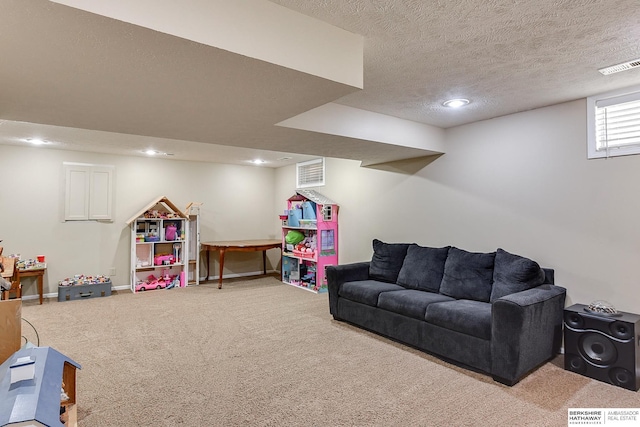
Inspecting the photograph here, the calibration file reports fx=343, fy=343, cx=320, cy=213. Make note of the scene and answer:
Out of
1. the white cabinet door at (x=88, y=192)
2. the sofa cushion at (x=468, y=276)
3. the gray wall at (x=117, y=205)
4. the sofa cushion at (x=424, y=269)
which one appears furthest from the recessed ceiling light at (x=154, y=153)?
the sofa cushion at (x=468, y=276)

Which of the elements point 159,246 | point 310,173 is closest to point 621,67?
point 310,173

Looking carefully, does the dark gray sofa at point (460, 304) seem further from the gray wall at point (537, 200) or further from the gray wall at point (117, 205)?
the gray wall at point (117, 205)

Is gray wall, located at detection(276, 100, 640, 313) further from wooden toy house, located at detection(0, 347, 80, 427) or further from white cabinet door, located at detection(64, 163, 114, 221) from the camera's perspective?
white cabinet door, located at detection(64, 163, 114, 221)

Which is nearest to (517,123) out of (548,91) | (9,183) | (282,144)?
(548,91)

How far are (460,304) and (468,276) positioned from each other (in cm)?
43

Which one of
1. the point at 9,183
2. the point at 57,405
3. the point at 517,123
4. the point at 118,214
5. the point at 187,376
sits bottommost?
the point at 187,376

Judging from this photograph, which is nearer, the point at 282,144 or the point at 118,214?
the point at 282,144

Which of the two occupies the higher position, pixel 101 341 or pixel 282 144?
pixel 282 144

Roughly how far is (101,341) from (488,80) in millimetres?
4346

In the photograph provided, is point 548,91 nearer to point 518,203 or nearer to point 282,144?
point 518,203

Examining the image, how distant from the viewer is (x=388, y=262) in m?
4.30

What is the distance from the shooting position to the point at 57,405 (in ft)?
4.42

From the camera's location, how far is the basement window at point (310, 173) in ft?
21.1

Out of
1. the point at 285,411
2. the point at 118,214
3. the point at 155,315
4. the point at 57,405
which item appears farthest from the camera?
the point at 118,214
